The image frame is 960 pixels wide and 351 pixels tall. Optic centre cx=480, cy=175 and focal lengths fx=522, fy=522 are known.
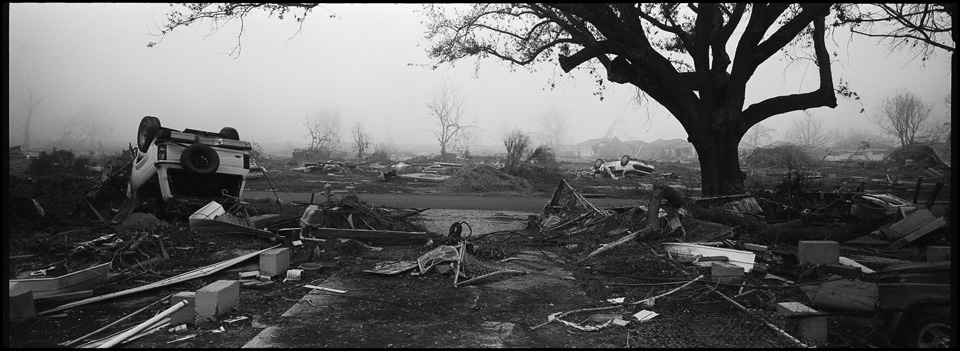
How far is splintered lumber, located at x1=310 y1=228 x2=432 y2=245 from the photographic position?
9172mm

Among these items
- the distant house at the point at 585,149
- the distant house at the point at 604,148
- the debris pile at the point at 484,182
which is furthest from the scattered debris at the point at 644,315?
the distant house at the point at 585,149

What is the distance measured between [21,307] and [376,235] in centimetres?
517

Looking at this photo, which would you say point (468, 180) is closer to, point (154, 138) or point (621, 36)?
point (621, 36)

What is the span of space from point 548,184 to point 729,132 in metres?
15.1

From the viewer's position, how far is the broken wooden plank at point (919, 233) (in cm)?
838

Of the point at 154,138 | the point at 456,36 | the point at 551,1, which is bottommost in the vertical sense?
the point at 154,138

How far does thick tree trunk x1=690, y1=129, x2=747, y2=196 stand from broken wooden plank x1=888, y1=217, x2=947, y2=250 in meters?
4.35

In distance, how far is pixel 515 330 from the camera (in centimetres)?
474

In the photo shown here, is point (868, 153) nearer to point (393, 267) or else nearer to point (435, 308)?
point (393, 267)

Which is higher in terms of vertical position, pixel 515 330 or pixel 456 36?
pixel 456 36

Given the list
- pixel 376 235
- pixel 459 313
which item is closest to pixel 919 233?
pixel 459 313

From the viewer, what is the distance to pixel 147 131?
10.5 m

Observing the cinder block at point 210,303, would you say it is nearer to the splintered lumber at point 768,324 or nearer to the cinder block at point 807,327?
the splintered lumber at point 768,324

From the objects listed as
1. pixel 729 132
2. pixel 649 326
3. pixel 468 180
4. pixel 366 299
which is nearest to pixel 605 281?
pixel 649 326
